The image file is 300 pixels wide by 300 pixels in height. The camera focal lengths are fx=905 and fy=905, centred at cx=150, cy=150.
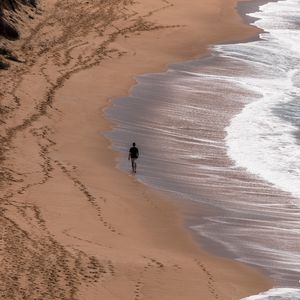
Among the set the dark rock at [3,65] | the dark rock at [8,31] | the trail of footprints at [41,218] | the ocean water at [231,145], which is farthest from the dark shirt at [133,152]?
the dark rock at [8,31]

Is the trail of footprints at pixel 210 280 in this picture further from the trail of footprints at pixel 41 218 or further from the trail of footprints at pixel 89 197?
the trail of footprints at pixel 89 197

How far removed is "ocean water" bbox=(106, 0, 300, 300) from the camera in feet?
63.9

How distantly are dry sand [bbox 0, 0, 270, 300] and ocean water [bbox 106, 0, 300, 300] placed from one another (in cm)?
70

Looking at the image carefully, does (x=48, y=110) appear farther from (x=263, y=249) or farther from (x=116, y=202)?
(x=263, y=249)

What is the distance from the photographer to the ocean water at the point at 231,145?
19.5 metres

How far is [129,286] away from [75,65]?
67.2 feet

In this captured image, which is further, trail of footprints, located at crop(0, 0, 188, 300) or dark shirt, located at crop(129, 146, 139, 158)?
dark shirt, located at crop(129, 146, 139, 158)

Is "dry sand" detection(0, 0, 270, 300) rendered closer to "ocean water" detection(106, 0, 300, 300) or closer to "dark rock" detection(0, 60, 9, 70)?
"dark rock" detection(0, 60, 9, 70)

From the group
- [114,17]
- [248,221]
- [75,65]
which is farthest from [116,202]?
[114,17]

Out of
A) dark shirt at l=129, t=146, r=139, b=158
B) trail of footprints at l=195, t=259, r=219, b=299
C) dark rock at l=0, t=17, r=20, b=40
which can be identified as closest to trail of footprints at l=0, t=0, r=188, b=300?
dark rock at l=0, t=17, r=20, b=40

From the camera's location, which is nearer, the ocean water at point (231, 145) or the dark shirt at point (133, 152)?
the ocean water at point (231, 145)

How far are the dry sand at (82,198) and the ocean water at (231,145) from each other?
701 mm

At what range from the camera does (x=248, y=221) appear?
2053cm

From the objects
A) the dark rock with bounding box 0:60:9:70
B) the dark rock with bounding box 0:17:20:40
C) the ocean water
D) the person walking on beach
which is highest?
the dark rock with bounding box 0:17:20:40
